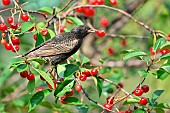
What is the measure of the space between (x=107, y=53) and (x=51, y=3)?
3.89 ft

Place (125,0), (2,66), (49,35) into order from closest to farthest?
(49,35), (2,66), (125,0)

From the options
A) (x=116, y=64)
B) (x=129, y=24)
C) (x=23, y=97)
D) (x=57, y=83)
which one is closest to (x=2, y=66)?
(x=23, y=97)

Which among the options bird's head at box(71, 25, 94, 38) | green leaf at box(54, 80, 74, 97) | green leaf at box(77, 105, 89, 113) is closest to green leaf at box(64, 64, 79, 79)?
green leaf at box(54, 80, 74, 97)

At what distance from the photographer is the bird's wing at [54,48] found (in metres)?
3.45

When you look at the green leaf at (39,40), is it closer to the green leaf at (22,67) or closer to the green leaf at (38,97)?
the green leaf at (38,97)

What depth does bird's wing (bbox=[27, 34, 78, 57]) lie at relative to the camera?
3.45m

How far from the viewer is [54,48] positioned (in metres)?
3.52

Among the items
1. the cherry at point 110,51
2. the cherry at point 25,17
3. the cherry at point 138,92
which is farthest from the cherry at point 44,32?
the cherry at point 110,51

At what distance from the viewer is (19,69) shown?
2.97 m

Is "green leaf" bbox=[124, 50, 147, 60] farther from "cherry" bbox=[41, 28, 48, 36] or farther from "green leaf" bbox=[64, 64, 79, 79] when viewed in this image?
"cherry" bbox=[41, 28, 48, 36]

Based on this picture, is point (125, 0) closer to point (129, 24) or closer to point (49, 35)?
point (129, 24)

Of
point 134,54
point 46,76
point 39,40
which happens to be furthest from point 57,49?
point 134,54

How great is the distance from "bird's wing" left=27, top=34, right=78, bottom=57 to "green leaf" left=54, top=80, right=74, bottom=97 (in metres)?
0.32

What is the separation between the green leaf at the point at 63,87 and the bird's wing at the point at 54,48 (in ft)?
1.05
